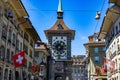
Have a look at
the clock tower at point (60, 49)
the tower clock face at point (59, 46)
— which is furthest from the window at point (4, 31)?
the tower clock face at point (59, 46)

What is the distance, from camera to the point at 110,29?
54906mm

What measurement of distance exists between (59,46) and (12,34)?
249 ft

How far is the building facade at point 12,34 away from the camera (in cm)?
3431

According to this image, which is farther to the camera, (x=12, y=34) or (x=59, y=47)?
(x=59, y=47)

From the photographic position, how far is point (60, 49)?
116 meters

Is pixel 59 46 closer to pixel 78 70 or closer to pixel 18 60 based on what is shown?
pixel 78 70

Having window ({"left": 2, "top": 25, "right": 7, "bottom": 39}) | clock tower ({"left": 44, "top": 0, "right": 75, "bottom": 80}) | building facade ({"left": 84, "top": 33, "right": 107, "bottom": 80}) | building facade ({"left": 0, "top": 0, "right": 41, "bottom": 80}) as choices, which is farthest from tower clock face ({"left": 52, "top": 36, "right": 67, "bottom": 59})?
window ({"left": 2, "top": 25, "right": 7, "bottom": 39})

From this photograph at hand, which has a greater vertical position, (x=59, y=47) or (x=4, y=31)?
(x=59, y=47)

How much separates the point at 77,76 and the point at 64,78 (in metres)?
46.2

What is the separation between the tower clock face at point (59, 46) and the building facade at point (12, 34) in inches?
2477

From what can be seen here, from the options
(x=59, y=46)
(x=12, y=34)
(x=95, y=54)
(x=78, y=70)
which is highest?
(x=59, y=46)

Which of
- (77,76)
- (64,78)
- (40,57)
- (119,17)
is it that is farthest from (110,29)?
(77,76)

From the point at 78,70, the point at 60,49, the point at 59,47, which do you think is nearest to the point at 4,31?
the point at 59,47

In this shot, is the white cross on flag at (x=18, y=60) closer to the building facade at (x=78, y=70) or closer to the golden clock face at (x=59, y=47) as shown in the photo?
the golden clock face at (x=59, y=47)
